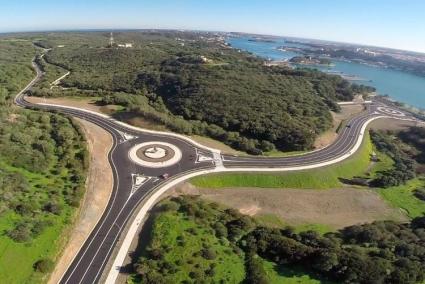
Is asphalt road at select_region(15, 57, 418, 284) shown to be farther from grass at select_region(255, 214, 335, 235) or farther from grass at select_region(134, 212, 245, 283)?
grass at select_region(255, 214, 335, 235)

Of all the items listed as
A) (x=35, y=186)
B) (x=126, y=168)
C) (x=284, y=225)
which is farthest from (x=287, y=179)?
(x=35, y=186)

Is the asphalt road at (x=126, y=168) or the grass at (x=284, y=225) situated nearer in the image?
the asphalt road at (x=126, y=168)

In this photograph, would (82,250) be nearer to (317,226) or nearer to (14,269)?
(14,269)

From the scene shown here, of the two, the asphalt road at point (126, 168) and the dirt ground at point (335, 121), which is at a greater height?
the dirt ground at point (335, 121)

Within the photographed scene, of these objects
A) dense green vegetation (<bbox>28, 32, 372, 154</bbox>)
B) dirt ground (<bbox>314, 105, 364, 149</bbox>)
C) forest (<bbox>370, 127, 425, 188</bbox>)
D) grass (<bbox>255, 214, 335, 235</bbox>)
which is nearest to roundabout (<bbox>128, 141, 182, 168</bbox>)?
dense green vegetation (<bbox>28, 32, 372, 154</bbox>)

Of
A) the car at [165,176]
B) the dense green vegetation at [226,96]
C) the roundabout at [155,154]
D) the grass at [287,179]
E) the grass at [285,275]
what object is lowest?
the grass at [285,275]

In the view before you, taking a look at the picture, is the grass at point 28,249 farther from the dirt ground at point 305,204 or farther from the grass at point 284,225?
the grass at point 284,225

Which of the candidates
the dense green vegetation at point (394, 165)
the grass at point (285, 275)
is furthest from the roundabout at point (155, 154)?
the dense green vegetation at point (394, 165)

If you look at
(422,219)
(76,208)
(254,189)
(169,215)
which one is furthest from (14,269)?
(422,219)
